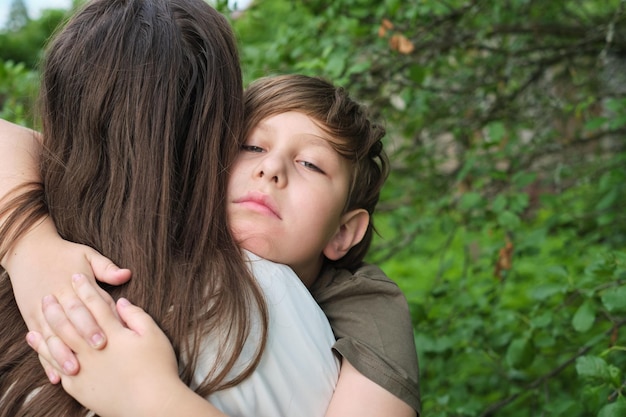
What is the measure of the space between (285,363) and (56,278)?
0.47 m

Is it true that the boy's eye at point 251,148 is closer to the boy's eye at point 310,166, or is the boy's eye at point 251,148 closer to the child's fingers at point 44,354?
the boy's eye at point 310,166

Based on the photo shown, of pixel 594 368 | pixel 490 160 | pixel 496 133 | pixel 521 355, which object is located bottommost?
pixel 521 355

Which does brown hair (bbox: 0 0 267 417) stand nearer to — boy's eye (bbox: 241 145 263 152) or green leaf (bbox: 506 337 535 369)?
boy's eye (bbox: 241 145 263 152)

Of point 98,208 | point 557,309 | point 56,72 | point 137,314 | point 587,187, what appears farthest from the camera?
point 587,187

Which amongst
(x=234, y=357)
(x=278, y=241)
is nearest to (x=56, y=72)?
(x=278, y=241)

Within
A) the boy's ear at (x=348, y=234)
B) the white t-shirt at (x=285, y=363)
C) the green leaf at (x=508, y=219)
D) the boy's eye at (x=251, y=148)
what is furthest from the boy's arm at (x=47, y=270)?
the green leaf at (x=508, y=219)

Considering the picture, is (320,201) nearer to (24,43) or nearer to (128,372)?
(128,372)

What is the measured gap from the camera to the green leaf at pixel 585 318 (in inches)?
89.7

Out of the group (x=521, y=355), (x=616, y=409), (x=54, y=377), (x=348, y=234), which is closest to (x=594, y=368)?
(x=616, y=409)

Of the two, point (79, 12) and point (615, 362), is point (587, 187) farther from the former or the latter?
point (79, 12)

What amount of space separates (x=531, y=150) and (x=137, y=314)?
2.46m

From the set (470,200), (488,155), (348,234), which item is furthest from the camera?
(488,155)

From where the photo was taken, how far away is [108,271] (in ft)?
4.65

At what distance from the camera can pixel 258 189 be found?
1.67 meters
